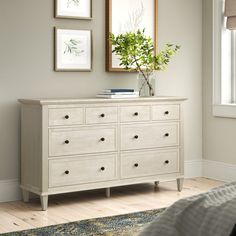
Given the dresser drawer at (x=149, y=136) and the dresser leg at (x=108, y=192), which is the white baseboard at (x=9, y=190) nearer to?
the dresser leg at (x=108, y=192)

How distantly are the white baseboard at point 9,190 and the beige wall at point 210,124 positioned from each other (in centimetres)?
205

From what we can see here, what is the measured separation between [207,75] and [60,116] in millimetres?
1967

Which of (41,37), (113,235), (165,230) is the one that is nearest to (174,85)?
(41,37)

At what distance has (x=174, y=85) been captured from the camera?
19.6 ft

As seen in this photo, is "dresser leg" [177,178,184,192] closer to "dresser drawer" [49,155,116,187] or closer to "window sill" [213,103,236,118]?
"dresser drawer" [49,155,116,187]

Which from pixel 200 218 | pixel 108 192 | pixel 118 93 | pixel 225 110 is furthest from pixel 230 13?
pixel 200 218

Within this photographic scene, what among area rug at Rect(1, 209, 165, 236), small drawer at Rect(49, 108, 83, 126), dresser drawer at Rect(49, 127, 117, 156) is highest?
small drawer at Rect(49, 108, 83, 126)

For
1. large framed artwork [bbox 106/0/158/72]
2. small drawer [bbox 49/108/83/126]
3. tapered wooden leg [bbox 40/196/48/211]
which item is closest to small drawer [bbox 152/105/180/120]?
Answer: large framed artwork [bbox 106/0/158/72]

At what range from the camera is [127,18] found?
5.58 meters

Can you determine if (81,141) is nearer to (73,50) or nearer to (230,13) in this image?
(73,50)

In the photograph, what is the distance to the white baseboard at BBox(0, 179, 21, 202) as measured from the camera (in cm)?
502

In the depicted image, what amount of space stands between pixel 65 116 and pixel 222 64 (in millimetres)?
1922

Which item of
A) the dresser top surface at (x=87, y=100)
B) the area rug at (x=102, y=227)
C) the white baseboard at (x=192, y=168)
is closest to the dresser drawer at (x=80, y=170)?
the dresser top surface at (x=87, y=100)

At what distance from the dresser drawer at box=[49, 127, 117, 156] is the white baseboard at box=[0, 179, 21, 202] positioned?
0.56 metres
